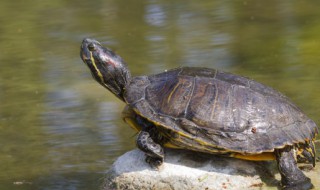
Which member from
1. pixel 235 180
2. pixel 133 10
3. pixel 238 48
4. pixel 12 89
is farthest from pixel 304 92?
pixel 133 10

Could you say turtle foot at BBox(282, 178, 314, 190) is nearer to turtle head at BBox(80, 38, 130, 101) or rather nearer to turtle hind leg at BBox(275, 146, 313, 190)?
turtle hind leg at BBox(275, 146, 313, 190)

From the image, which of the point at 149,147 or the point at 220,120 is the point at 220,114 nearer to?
the point at 220,120

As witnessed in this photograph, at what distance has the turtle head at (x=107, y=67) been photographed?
5031 mm

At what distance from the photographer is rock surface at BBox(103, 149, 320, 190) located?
464cm

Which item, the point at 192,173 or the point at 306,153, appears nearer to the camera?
the point at 192,173

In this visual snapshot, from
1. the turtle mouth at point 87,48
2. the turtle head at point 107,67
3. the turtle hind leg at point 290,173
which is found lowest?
the turtle hind leg at point 290,173

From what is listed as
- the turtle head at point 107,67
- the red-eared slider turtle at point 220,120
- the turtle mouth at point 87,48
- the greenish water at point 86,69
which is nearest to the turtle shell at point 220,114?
the red-eared slider turtle at point 220,120

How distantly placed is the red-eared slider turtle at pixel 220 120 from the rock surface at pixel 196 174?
0.10m

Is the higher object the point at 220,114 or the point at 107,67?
the point at 107,67

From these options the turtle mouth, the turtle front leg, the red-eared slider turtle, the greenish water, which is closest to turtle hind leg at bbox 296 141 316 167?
the red-eared slider turtle

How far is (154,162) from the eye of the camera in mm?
4742

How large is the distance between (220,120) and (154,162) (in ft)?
1.82

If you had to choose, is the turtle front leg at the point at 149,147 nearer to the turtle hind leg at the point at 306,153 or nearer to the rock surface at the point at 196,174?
the rock surface at the point at 196,174

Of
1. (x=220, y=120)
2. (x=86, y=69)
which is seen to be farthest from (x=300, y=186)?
(x=86, y=69)
